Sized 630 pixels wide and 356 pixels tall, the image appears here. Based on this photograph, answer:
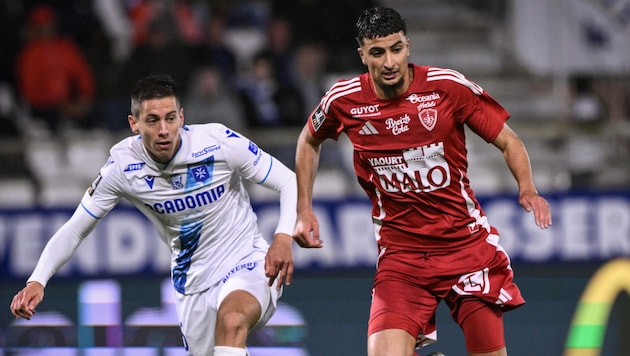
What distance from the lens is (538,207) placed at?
433cm

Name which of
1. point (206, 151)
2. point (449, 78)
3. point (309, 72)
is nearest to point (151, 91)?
point (206, 151)

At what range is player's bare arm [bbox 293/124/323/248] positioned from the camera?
15.1 feet

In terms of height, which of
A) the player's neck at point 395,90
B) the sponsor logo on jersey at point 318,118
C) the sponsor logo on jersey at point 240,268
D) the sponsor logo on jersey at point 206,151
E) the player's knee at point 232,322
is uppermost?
the player's neck at point 395,90

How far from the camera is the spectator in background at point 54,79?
361 inches

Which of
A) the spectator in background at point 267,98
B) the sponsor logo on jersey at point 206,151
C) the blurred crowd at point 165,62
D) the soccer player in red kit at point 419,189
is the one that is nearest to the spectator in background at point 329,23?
the blurred crowd at point 165,62

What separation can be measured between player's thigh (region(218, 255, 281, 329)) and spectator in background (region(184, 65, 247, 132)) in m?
3.69

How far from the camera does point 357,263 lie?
25.8 feet

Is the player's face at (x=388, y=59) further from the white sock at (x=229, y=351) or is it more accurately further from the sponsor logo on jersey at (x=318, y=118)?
the white sock at (x=229, y=351)

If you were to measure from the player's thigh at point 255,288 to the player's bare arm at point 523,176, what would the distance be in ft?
4.21

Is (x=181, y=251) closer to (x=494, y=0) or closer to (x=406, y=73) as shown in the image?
(x=406, y=73)

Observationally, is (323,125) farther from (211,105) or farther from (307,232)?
(211,105)

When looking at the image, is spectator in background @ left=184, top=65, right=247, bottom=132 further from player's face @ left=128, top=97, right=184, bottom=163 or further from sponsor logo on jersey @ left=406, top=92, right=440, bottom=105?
sponsor logo on jersey @ left=406, top=92, right=440, bottom=105

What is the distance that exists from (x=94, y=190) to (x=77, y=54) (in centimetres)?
447

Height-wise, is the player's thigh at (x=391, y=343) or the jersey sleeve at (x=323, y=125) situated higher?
the jersey sleeve at (x=323, y=125)
